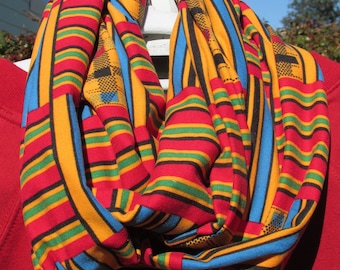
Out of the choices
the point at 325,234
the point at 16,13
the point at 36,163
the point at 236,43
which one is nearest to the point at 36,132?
the point at 36,163

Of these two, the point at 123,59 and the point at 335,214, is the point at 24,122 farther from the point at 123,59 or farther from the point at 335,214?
the point at 335,214

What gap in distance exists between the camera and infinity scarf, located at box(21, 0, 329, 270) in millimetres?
746

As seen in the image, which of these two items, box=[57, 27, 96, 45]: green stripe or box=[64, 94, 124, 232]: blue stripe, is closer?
box=[64, 94, 124, 232]: blue stripe

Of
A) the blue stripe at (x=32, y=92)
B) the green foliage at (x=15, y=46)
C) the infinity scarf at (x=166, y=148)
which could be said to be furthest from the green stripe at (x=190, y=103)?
the green foliage at (x=15, y=46)

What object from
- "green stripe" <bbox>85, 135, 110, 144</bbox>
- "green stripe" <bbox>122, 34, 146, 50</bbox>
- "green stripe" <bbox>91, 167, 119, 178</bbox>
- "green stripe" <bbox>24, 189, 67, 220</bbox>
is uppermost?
"green stripe" <bbox>122, 34, 146, 50</bbox>

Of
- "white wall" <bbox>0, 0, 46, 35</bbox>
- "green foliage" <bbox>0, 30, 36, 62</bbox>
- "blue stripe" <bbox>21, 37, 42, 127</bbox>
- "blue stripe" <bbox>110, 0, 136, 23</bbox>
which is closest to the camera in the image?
"blue stripe" <bbox>21, 37, 42, 127</bbox>

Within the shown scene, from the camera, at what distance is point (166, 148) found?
30.7 inches

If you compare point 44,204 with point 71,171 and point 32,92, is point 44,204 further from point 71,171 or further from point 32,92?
point 32,92

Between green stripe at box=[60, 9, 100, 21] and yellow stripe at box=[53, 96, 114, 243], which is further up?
green stripe at box=[60, 9, 100, 21]

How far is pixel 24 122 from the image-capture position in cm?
84

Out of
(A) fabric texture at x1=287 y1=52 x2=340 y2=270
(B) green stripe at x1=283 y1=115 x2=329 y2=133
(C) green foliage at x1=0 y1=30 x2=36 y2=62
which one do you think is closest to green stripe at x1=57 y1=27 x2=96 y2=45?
(B) green stripe at x1=283 y1=115 x2=329 y2=133

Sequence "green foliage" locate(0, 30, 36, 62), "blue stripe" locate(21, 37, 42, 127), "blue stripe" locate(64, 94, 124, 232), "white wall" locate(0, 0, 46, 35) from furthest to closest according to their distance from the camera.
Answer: "white wall" locate(0, 0, 46, 35) < "green foliage" locate(0, 30, 36, 62) < "blue stripe" locate(21, 37, 42, 127) < "blue stripe" locate(64, 94, 124, 232)

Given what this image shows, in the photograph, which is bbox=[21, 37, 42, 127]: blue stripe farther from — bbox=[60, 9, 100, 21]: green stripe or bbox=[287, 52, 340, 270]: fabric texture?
bbox=[287, 52, 340, 270]: fabric texture

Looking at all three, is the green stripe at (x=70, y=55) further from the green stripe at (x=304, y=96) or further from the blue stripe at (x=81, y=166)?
the green stripe at (x=304, y=96)
